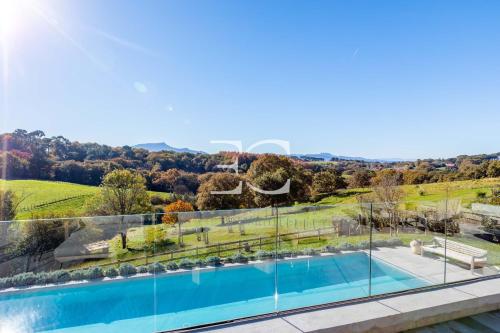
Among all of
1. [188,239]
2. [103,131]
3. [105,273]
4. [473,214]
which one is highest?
[103,131]

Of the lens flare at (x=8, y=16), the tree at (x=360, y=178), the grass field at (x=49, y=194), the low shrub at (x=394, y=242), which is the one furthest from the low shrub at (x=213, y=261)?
the tree at (x=360, y=178)

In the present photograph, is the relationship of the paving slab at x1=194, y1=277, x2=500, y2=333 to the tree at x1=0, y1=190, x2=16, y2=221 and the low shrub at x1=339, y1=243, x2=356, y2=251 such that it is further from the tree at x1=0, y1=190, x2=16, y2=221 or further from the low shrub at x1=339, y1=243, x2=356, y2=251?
the tree at x1=0, y1=190, x2=16, y2=221

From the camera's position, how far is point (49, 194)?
21.3 m

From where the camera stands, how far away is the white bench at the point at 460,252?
3604mm

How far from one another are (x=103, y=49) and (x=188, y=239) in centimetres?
1088

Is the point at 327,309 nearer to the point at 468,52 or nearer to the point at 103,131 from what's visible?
the point at 468,52

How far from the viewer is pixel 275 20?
1123 centimetres

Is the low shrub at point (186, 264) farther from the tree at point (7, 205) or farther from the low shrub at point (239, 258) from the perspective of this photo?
the tree at point (7, 205)

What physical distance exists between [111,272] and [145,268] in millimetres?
925

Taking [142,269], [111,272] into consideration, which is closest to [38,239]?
[111,272]

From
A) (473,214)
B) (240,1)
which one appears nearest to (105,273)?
(473,214)

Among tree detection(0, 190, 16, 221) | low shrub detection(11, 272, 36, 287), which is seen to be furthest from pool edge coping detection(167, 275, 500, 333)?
tree detection(0, 190, 16, 221)

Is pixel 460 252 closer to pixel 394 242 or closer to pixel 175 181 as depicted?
pixel 394 242

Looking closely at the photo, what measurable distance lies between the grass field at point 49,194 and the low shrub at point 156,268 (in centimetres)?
1713
